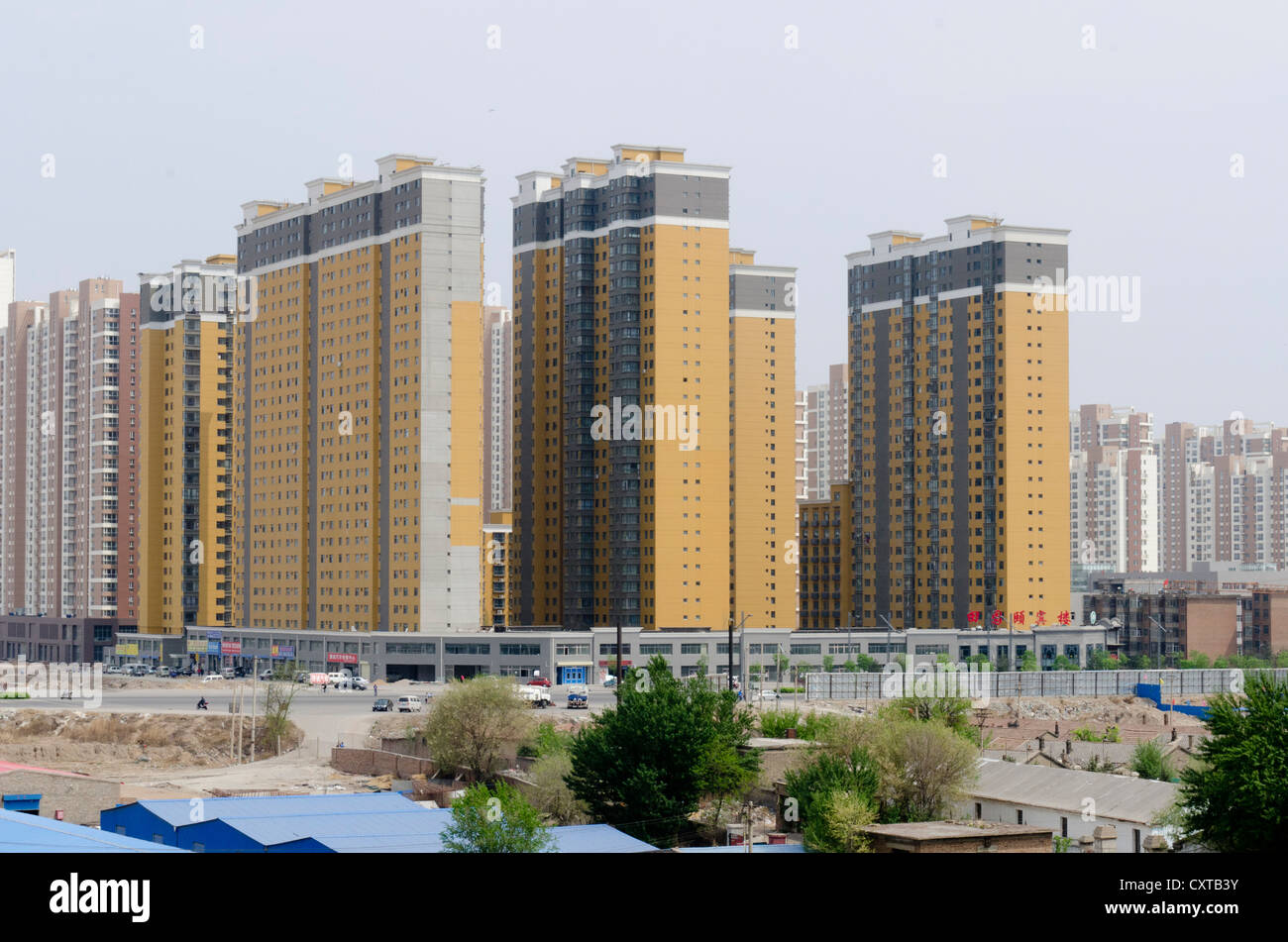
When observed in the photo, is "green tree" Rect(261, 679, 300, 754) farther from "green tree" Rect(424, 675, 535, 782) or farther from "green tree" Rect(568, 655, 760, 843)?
"green tree" Rect(568, 655, 760, 843)

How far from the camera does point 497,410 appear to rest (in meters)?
147

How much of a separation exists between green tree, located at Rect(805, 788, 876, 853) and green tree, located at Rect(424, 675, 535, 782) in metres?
20.0

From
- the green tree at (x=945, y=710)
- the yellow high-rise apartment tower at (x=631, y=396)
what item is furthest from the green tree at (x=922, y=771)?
the yellow high-rise apartment tower at (x=631, y=396)

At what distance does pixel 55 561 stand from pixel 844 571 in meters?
66.2

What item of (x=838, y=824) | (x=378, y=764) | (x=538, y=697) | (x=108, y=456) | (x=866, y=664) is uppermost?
(x=108, y=456)

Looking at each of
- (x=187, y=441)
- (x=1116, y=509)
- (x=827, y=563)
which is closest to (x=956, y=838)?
(x=827, y=563)

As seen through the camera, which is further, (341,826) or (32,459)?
(32,459)

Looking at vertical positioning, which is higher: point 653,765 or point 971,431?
point 971,431

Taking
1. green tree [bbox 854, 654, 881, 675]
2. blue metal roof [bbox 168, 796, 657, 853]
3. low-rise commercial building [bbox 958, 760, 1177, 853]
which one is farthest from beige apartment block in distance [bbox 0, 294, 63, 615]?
low-rise commercial building [bbox 958, 760, 1177, 853]

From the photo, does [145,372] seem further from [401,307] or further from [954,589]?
[954,589]

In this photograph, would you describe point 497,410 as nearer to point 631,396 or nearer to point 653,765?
point 631,396

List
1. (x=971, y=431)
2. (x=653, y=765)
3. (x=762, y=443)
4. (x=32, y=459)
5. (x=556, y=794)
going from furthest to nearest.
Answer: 1. (x=32, y=459)
2. (x=762, y=443)
3. (x=971, y=431)
4. (x=556, y=794)
5. (x=653, y=765)

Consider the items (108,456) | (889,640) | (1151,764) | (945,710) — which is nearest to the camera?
(1151,764)

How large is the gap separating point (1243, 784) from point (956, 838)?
6115 mm
